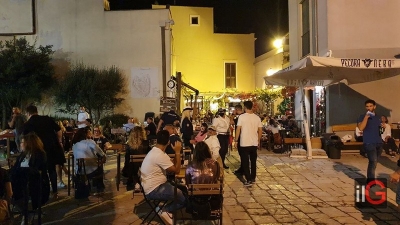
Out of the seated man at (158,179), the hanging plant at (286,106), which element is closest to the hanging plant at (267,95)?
the hanging plant at (286,106)

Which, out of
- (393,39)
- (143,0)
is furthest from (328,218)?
(143,0)

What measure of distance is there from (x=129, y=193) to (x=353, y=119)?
27.8 feet

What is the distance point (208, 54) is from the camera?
31.0 meters

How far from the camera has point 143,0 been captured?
111ft

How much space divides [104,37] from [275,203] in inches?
630

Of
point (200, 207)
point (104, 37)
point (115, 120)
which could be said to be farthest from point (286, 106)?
point (200, 207)

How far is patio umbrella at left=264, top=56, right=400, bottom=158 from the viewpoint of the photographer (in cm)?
1059

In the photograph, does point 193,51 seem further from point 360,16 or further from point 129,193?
point 129,193

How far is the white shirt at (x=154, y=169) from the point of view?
564 cm

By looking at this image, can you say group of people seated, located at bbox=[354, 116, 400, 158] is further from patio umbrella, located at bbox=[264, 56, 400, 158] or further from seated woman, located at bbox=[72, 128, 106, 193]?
seated woman, located at bbox=[72, 128, 106, 193]

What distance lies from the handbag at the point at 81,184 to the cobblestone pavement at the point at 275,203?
5.9 inches

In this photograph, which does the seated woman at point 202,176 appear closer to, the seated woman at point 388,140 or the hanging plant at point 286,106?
the seated woman at point 388,140

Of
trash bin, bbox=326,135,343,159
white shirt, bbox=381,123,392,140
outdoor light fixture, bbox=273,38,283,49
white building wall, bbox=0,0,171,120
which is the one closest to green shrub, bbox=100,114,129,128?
white building wall, bbox=0,0,171,120

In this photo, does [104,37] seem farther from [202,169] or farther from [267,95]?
[202,169]
